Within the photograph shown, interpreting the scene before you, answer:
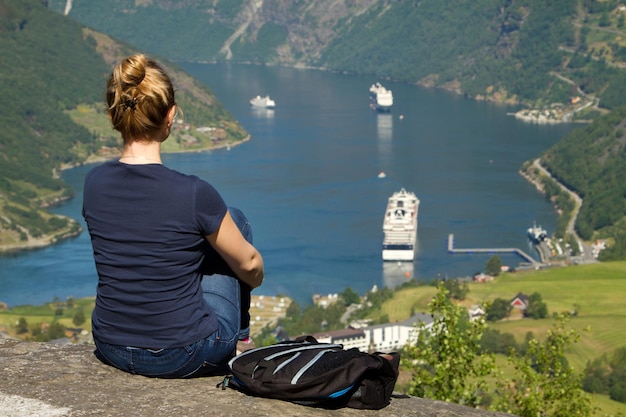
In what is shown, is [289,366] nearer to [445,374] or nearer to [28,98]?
[445,374]

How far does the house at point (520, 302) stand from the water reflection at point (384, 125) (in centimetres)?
4964

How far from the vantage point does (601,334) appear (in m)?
34.2

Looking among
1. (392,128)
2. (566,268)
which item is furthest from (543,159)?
(566,268)

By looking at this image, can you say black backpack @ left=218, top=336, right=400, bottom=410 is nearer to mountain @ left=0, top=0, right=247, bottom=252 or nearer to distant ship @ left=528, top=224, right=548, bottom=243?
distant ship @ left=528, top=224, right=548, bottom=243

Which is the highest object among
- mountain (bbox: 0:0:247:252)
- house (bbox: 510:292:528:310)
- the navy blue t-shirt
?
mountain (bbox: 0:0:247:252)

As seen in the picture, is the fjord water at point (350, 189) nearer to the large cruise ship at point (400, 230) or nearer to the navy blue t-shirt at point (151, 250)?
the large cruise ship at point (400, 230)

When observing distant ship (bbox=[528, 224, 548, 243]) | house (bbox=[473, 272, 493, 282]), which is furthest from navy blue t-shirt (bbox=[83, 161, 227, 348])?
distant ship (bbox=[528, 224, 548, 243])

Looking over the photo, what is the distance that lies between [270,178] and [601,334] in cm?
3662

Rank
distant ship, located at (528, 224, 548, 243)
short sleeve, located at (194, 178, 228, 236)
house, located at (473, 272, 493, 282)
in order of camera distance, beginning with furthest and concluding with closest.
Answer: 1. distant ship, located at (528, 224, 548, 243)
2. house, located at (473, 272, 493, 282)
3. short sleeve, located at (194, 178, 228, 236)

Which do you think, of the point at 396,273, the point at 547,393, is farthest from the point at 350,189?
the point at 547,393

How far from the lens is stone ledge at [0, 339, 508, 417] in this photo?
4449mm

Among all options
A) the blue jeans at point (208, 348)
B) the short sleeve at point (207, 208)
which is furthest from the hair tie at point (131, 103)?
the blue jeans at point (208, 348)

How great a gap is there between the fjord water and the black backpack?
35968 mm

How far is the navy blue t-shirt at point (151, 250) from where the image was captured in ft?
15.0
